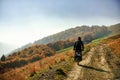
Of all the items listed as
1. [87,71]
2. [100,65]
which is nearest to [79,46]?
[100,65]

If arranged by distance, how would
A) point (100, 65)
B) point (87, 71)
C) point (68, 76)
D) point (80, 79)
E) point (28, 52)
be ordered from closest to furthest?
1. point (80, 79)
2. point (68, 76)
3. point (87, 71)
4. point (100, 65)
5. point (28, 52)

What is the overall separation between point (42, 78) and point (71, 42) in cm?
10543

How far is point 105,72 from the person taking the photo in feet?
60.8

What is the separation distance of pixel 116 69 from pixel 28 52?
10195 centimetres

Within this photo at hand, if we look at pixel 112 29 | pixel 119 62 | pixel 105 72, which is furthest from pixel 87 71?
pixel 112 29

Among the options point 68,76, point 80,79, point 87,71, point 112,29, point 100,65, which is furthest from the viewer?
point 112,29

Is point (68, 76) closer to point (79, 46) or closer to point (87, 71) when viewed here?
point (87, 71)

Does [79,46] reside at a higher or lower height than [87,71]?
higher

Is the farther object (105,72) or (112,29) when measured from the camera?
(112,29)

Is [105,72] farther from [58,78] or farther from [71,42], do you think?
[71,42]

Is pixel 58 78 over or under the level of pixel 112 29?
under

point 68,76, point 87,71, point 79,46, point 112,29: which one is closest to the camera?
point 68,76

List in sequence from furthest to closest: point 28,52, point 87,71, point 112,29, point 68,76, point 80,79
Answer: point 112,29 → point 28,52 → point 87,71 → point 68,76 → point 80,79

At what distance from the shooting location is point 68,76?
57.6 feet
